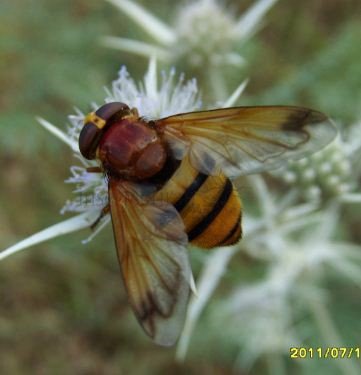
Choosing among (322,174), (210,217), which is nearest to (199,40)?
(322,174)

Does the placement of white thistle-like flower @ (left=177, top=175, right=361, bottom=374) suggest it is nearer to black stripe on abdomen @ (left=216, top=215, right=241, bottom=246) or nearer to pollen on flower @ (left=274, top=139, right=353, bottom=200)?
pollen on flower @ (left=274, top=139, right=353, bottom=200)

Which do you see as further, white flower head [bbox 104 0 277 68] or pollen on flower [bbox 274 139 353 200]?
white flower head [bbox 104 0 277 68]

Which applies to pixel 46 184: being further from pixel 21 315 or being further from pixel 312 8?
pixel 312 8

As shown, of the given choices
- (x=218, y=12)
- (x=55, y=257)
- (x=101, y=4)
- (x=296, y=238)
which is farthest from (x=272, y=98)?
(x=55, y=257)

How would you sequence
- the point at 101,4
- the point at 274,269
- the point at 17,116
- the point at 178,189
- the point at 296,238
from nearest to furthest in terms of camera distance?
the point at 178,189, the point at 274,269, the point at 17,116, the point at 296,238, the point at 101,4

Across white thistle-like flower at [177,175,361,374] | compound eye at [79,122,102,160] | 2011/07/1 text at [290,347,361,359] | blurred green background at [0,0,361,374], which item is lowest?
2011/07/1 text at [290,347,361,359]

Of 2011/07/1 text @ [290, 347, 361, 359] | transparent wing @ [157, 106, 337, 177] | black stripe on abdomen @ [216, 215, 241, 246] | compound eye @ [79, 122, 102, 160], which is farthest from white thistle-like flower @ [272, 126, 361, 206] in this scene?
2011/07/1 text @ [290, 347, 361, 359]

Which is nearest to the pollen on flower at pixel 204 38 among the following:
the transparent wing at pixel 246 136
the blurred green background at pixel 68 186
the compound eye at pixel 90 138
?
the blurred green background at pixel 68 186

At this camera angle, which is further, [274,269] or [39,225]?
[39,225]
